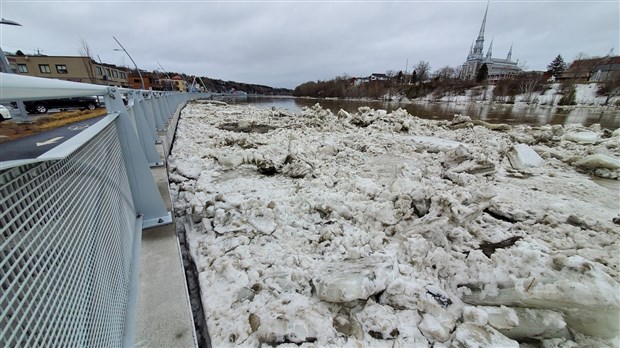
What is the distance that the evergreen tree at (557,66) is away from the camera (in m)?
78.8

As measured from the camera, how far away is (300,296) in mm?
2322

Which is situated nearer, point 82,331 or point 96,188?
point 82,331

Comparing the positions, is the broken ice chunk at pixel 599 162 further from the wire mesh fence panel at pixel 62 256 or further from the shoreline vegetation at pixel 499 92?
the shoreline vegetation at pixel 499 92

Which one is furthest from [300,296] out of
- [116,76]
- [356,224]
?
[116,76]

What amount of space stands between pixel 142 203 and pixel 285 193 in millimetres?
2069

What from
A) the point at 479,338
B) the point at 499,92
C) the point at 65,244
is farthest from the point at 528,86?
the point at 65,244

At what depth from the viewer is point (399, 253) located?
2.86 m

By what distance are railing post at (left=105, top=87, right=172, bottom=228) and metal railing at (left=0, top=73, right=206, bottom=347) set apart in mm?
431

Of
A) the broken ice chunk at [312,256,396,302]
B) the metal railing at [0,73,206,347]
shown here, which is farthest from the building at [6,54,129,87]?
the broken ice chunk at [312,256,396,302]

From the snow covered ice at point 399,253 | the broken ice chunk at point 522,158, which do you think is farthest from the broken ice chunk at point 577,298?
the broken ice chunk at point 522,158

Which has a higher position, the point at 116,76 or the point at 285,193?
the point at 116,76

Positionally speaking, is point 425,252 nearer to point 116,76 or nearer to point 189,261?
point 189,261

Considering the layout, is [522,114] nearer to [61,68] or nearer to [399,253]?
[399,253]

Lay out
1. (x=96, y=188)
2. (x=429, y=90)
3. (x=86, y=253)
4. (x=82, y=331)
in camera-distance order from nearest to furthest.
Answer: (x=82, y=331), (x=86, y=253), (x=96, y=188), (x=429, y=90)
